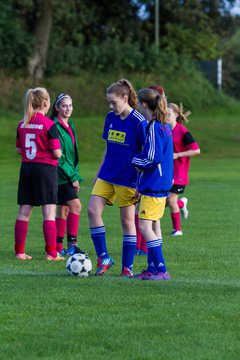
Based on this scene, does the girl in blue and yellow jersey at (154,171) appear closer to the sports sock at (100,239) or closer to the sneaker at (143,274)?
the sneaker at (143,274)

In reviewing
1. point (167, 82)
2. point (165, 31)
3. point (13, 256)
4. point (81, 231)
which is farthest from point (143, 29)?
point (13, 256)

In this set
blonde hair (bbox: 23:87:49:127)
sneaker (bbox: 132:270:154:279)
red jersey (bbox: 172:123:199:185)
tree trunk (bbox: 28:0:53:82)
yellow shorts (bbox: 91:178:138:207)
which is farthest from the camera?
tree trunk (bbox: 28:0:53:82)

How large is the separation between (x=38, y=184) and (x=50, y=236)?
59 centimetres

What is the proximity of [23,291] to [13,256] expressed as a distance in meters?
2.89

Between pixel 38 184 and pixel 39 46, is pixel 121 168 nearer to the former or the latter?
pixel 38 184

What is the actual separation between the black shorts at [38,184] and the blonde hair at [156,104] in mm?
2096

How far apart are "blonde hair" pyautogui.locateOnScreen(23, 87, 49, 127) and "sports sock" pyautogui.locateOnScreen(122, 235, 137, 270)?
199 centimetres

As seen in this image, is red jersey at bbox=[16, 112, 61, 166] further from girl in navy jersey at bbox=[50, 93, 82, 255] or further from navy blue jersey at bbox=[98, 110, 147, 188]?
navy blue jersey at bbox=[98, 110, 147, 188]

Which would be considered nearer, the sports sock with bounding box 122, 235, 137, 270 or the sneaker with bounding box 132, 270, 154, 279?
the sneaker with bounding box 132, 270, 154, 279

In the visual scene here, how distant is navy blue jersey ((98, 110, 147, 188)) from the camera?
31.1 feet

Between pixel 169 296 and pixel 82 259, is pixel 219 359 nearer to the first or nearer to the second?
Result: pixel 169 296

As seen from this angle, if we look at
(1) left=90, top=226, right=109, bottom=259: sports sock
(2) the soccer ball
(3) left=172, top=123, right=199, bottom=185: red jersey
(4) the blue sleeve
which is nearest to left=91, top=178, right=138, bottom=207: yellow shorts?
(1) left=90, top=226, right=109, bottom=259: sports sock

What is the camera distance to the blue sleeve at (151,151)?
29.6 feet

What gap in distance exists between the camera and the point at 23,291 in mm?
8336
